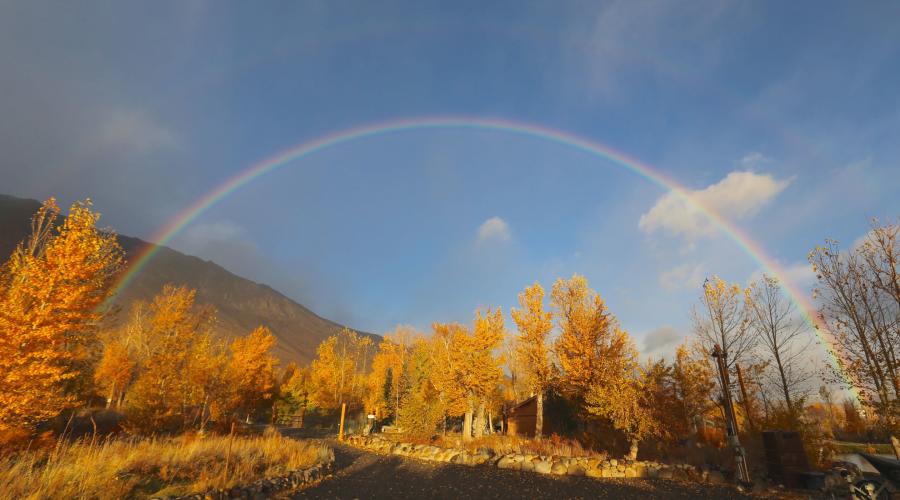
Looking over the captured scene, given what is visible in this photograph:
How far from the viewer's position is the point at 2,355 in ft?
35.2

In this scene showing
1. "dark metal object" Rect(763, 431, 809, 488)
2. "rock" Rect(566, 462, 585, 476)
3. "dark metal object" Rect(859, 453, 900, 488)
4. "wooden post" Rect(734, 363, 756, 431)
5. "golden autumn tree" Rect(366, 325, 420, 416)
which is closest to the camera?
"dark metal object" Rect(859, 453, 900, 488)

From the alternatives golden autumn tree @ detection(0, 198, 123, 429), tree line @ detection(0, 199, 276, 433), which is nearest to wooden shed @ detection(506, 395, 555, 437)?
tree line @ detection(0, 199, 276, 433)

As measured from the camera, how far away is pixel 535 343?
28016mm

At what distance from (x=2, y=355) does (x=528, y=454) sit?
18722 mm

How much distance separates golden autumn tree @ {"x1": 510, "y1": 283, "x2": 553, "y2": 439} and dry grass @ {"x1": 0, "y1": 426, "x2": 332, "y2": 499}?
53.0 ft

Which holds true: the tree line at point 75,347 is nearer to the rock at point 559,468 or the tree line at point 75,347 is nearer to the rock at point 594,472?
the rock at point 559,468

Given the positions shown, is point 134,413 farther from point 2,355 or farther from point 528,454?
point 528,454

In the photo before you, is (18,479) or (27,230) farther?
(27,230)

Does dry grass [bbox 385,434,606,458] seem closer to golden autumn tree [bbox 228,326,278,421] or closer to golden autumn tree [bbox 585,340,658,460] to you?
golden autumn tree [bbox 585,340,658,460]

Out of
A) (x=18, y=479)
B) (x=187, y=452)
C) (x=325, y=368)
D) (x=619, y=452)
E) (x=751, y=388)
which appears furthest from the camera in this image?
(x=325, y=368)

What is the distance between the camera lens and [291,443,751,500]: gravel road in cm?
1228

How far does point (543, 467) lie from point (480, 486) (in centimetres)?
395

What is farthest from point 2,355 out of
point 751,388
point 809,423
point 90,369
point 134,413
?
point 751,388

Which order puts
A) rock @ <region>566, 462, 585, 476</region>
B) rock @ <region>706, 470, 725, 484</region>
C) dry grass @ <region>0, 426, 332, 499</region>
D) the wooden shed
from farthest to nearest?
1. the wooden shed
2. rock @ <region>566, 462, 585, 476</region>
3. rock @ <region>706, 470, 725, 484</region>
4. dry grass @ <region>0, 426, 332, 499</region>
